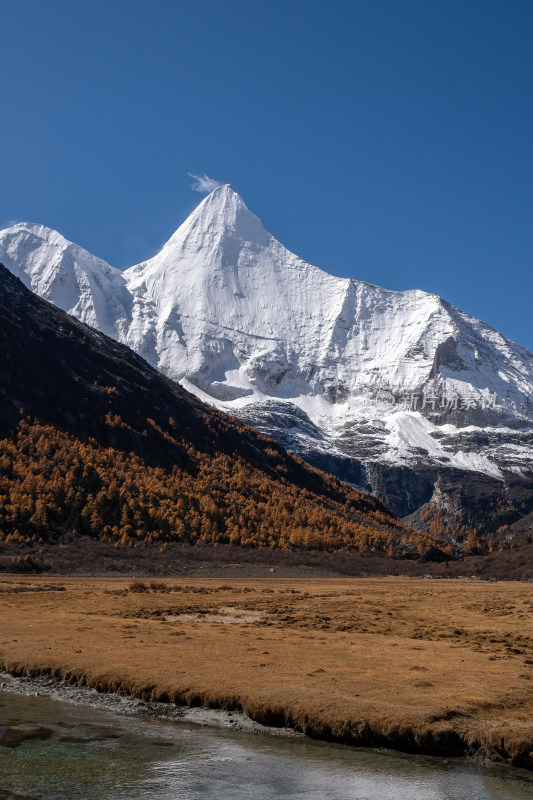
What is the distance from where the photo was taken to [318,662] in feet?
113

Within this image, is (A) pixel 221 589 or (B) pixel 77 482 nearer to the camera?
(A) pixel 221 589

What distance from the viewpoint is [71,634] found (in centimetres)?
4400

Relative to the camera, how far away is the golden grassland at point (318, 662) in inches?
939

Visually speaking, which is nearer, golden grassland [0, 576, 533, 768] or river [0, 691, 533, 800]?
river [0, 691, 533, 800]

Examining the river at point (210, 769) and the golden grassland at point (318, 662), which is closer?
the river at point (210, 769)

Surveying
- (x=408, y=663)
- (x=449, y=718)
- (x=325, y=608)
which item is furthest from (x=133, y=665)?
(x=325, y=608)

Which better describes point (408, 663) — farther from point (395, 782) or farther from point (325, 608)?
point (325, 608)

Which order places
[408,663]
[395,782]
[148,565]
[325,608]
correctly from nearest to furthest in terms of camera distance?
[395,782] → [408,663] → [325,608] → [148,565]

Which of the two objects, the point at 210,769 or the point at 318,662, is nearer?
the point at 210,769

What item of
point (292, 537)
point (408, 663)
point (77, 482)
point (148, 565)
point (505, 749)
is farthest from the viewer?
point (292, 537)

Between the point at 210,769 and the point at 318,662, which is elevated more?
the point at 318,662

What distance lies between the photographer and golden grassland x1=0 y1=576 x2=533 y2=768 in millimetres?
23859

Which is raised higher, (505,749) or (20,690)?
(505,749)

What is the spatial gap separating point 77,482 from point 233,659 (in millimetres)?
125268
